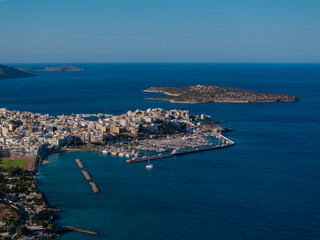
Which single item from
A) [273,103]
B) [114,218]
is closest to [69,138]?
[114,218]

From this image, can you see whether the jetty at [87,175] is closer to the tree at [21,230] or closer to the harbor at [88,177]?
the harbor at [88,177]

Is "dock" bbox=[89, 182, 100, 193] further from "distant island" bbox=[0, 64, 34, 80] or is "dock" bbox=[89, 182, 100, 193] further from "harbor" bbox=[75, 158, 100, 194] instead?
"distant island" bbox=[0, 64, 34, 80]

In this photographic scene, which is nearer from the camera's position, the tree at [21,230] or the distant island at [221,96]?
the tree at [21,230]

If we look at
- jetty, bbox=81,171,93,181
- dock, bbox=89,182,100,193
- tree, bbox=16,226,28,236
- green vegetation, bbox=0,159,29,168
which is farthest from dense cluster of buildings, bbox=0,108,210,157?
tree, bbox=16,226,28,236

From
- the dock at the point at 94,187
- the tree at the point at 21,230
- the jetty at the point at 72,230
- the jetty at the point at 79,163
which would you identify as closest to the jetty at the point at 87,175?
the dock at the point at 94,187

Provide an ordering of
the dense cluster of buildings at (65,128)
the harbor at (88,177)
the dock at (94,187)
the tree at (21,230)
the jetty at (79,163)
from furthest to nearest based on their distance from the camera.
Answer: the dense cluster of buildings at (65,128) < the jetty at (79,163) < the harbor at (88,177) < the dock at (94,187) < the tree at (21,230)

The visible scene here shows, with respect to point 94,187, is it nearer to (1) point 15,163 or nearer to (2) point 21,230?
(2) point 21,230
